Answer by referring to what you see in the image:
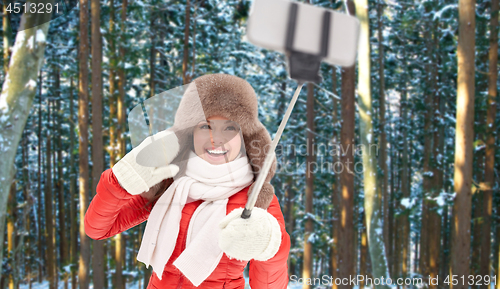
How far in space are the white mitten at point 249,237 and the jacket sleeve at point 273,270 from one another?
0.16 m

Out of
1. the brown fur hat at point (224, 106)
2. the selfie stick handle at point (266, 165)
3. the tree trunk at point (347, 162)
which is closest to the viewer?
the selfie stick handle at point (266, 165)

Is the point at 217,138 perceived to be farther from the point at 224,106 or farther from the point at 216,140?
the point at 224,106

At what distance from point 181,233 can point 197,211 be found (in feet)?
0.50

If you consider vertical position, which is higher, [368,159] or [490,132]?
[490,132]

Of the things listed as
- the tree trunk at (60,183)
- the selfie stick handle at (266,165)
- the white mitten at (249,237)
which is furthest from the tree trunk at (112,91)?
the selfie stick handle at (266,165)

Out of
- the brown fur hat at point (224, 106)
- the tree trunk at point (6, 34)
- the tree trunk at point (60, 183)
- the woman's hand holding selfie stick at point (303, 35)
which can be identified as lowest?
the tree trunk at point (60, 183)

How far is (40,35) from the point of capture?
5.66 meters

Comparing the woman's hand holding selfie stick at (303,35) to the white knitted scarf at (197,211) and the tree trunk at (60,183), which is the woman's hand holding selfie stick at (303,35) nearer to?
the white knitted scarf at (197,211)

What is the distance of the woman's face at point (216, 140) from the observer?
1971mm

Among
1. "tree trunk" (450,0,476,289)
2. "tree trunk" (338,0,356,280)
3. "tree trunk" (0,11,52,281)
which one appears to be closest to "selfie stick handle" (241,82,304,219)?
"tree trunk" (0,11,52,281)

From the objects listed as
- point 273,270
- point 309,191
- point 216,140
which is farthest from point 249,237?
point 309,191

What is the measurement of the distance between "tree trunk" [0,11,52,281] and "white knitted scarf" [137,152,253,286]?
183 inches

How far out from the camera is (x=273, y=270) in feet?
5.78

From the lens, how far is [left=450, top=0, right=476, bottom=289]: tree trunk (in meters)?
7.06
